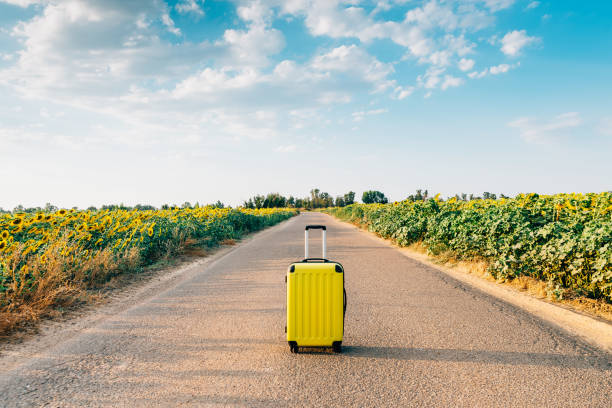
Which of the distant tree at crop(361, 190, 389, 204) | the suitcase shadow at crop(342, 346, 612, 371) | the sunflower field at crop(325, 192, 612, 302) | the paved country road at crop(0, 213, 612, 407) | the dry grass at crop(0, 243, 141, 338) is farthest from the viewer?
the distant tree at crop(361, 190, 389, 204)

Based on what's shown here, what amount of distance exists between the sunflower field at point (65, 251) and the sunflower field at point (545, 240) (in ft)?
24.5

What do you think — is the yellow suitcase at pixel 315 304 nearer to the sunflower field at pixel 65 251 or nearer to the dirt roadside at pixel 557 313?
the dirt roadside at pixel 557 313

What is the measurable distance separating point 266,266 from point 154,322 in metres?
4.54

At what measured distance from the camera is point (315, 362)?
3564 millimetres

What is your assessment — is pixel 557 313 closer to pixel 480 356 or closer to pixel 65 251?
pixel 480 356

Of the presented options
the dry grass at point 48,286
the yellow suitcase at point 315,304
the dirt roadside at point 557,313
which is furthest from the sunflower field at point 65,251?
the dirt roadside at point 557,313

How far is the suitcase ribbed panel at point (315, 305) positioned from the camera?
365cm

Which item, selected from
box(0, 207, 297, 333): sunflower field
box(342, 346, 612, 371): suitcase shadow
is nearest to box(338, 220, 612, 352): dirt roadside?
box(342, 346, 612, 371): suitcase shadow

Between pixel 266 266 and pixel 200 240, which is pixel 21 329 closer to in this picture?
pixel 266 266

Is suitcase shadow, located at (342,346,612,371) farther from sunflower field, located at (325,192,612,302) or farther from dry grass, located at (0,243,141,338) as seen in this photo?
dry grass, located at (0,243,141,338)

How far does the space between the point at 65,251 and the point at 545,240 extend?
8.36 m

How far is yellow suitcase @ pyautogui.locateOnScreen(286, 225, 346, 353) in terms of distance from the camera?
3.65 m

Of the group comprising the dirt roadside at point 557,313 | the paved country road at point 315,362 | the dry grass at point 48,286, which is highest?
the dry grass at point 48,286

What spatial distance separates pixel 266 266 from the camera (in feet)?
30.2
